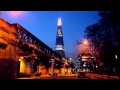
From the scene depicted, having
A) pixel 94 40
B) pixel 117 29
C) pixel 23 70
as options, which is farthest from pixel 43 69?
pixel 117 29

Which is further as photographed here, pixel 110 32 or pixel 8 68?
pixel 110 32

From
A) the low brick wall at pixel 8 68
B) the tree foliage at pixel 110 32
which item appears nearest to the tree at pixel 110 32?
the tree foliage at pixel 110 32

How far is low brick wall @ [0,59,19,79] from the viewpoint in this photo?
77.3 ft

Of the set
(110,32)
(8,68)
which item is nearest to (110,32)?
(110,32)

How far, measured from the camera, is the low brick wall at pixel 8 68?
928 inches

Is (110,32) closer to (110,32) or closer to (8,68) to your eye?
(110,32)

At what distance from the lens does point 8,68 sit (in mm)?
25062

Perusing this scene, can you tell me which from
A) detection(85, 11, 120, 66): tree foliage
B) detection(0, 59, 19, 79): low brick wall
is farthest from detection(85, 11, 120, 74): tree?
detection(0, 59, 19, 79): low brick wall

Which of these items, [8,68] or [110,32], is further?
[110,32]

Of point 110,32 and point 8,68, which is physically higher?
point 110,32

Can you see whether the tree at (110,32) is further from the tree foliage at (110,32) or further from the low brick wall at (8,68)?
the low brick wall at (8,68)

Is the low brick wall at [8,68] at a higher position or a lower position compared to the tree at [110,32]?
lower

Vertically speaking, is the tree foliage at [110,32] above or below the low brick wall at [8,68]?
above
